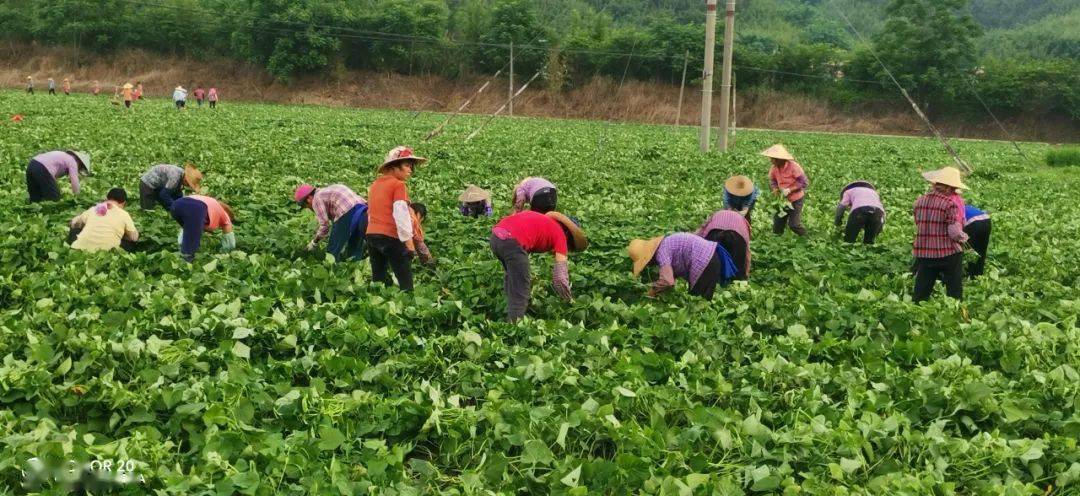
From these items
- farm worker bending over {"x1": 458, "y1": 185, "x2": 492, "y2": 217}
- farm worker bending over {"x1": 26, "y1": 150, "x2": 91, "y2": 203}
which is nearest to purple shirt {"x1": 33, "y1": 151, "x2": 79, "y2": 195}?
farm worker bending over {"x1": 26, "y1": 150, "x2": 91, "y2": 203}

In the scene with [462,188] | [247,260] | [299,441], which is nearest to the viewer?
[299,441]

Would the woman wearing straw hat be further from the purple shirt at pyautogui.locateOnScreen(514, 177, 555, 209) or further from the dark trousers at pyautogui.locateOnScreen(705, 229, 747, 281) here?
the purple shirt at pyautogui.locateOnScreen(514, 177, 555, 209)

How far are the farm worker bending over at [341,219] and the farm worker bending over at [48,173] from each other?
172 inches

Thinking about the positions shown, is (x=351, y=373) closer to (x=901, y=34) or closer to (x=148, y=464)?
(x=148, y=464)

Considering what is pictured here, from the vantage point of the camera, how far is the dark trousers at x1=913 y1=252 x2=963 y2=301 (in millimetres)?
7398

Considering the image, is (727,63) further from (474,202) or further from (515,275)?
(515,275)

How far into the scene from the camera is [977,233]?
27.8 ft

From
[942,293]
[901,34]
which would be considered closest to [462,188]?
[942,293]

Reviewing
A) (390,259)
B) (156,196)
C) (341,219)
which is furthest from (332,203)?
(156,196)

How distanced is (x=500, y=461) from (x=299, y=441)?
906 mm

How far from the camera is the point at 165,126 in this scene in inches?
920

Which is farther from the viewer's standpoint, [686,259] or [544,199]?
[544,199]

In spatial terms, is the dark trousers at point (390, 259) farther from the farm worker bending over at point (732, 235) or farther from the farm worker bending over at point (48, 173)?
the farm worker bending over at point (48, 173)

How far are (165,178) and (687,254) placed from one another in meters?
6.16
